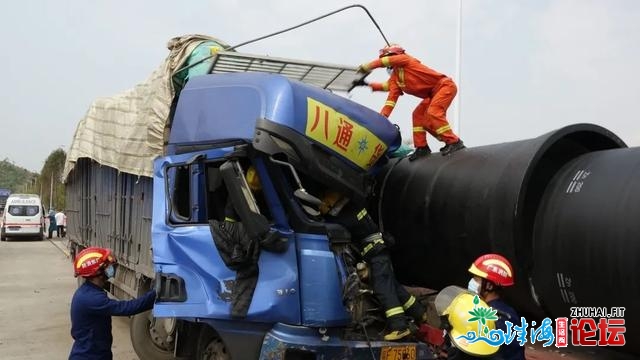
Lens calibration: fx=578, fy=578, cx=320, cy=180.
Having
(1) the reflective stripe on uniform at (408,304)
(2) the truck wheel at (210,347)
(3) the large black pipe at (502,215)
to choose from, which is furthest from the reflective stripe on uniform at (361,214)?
(2) the truck wheel at (210,347)

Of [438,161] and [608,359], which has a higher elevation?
[438,161]

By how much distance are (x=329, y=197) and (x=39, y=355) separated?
5106 millimetres

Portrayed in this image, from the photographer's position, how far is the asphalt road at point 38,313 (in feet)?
24.2

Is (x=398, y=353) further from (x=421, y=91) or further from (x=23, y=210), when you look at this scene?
(x=23, y=210)

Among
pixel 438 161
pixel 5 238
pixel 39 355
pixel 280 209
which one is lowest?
pixel 5 238

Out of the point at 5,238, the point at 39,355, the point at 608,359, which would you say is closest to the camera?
the point at 608,359

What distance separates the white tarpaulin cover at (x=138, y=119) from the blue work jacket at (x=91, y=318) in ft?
6.95

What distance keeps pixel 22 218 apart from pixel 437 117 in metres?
27.6

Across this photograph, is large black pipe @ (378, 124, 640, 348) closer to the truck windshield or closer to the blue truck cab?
the blue truck cab

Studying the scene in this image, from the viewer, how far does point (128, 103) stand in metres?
7.33

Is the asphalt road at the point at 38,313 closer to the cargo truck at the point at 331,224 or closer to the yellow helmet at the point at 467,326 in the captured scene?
the cargo truck at the point at 331,224

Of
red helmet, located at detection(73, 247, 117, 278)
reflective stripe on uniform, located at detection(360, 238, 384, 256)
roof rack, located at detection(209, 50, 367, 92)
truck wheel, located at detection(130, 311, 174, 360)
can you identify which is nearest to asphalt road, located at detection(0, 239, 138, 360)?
truck wheel, located at detection(130, 311, 174, 360)

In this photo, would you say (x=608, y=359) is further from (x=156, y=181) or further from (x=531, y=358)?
(x=156, y=181)

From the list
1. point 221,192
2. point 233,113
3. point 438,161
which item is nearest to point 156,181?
point 221,192
